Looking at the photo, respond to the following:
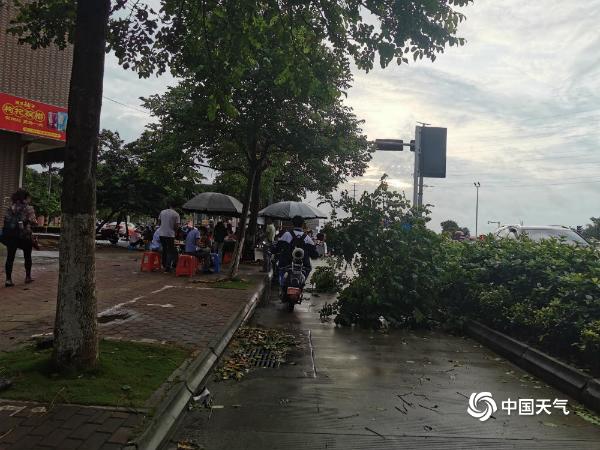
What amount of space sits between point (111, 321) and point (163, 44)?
392cm

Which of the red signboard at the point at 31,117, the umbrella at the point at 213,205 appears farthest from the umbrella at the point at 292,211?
the red signboard at the point at 31,117

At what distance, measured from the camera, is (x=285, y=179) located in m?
26.1

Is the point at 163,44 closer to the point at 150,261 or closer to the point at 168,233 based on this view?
the point at 168,233

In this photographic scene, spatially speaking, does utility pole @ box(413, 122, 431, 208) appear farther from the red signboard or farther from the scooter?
the red signboard

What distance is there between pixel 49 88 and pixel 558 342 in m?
18.3

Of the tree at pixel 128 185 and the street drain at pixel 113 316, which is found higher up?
the tree at pixel 128 185

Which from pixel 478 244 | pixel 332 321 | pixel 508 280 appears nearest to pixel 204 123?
pixel 332 321

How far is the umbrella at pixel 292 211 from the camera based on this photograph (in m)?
19.1

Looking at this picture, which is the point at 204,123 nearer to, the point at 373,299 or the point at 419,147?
the point at 419,147

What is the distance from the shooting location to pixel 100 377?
15.0 ft

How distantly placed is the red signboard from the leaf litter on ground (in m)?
12.3

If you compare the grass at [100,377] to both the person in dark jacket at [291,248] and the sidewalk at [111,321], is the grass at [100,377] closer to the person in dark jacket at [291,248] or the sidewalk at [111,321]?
the sidewalk at [111,321]

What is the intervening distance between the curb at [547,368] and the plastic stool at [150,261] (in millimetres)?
9749

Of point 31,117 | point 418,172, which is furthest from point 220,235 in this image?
point 418,172
